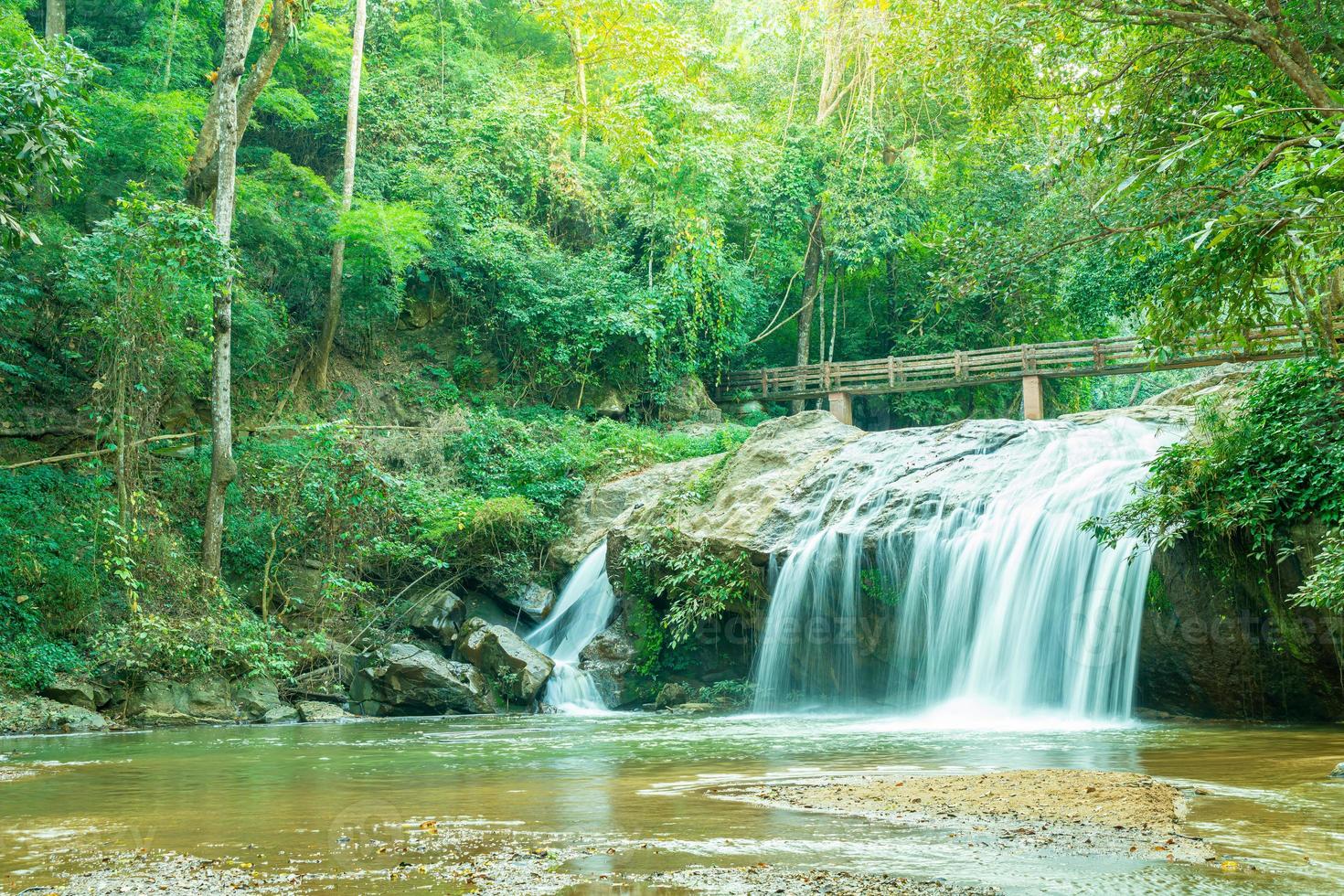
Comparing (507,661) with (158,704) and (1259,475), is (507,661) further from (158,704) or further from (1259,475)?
(1259,475)

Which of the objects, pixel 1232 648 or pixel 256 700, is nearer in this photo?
pixel 1232 648

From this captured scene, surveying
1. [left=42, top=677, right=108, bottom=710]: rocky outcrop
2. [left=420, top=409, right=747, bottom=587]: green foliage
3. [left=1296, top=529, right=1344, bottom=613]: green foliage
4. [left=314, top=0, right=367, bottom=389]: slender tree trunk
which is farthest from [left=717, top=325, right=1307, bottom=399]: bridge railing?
[left=42, top=677, right=108, bottom=710]: rocky outcrop

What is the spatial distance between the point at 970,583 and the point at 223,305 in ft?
35.3

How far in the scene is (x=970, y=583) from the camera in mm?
13125

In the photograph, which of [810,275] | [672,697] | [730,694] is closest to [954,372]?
[810,275]

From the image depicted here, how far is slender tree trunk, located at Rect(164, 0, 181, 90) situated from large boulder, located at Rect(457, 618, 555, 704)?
12312mm

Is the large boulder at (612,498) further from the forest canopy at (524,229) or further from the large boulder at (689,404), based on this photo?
the large boulder at (689,404)

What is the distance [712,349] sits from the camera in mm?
28625

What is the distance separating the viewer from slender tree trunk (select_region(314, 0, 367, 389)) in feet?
71.6

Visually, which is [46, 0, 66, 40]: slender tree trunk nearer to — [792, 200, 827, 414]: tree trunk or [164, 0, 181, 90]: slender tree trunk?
[164, 0, 181, 90]: slender tree trunk

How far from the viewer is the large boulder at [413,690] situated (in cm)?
1449

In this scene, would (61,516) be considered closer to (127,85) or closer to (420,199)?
(127,85)

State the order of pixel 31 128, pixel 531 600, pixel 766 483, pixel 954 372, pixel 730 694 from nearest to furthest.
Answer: pixel 31 128 < pixel 730 694 < pixel 766 483 < pixel 531 600 < pixel 954 372

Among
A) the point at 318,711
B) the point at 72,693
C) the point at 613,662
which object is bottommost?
the point at 318,711
